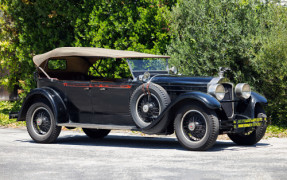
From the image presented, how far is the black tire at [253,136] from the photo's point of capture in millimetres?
9328

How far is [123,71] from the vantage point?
587 inches

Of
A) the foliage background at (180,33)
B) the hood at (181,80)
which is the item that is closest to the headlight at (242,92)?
the hood at (181,80)

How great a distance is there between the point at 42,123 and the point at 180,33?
5.72 meters

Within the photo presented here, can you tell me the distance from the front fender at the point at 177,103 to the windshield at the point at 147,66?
53.1 inches

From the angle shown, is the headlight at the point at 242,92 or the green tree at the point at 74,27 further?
the green tree at the point at 74,27

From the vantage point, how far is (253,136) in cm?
943

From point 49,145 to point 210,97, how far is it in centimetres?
344

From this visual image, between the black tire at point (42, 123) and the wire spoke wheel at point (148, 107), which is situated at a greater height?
the wire spoke wheel at point (148, 107)

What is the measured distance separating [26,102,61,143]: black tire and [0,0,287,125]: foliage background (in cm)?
455

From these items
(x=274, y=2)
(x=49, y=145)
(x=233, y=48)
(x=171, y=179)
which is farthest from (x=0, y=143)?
(x=274, y=2)

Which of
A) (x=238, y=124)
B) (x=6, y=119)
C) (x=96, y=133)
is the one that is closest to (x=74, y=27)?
A: (x=6, y=119)

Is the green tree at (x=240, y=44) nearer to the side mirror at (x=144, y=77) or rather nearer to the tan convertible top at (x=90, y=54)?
the tan convertible top at (x=90, y=54)

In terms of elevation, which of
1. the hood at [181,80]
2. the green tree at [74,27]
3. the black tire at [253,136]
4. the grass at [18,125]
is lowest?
the grass at [18,125]

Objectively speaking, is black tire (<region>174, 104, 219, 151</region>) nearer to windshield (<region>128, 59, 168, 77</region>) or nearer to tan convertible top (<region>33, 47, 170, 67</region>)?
windshield (<region>128, 59, 168, 77</region>)
